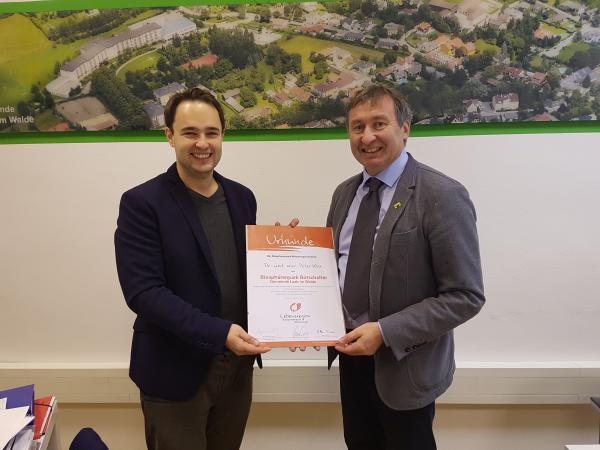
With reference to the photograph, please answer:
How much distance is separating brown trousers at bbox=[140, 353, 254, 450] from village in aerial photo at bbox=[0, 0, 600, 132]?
1.06 metres

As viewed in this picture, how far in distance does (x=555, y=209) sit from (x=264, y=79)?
148 centimetres

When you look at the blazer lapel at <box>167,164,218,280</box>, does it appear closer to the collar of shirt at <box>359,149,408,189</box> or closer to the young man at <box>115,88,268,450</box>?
the young man at <box>115,88,268,450</box>

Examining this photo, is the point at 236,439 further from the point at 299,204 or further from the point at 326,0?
the point at 326,0

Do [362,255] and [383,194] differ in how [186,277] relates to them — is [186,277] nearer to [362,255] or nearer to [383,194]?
[362,255]

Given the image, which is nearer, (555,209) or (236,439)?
(236,439)

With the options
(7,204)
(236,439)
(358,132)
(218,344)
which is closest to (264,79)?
(358,132)

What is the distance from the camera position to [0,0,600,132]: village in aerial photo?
1730mm

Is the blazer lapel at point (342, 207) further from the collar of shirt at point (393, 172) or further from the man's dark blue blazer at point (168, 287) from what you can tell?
the man's dark blue blazer at point (168, 287)

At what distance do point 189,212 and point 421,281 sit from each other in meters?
0.74

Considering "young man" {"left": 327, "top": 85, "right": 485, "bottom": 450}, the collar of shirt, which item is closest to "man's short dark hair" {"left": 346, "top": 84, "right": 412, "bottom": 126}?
"young man" {"left": 327, "top": 85, "right": 485, "bottom": 450}

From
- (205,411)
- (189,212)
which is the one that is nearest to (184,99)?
(189,212)

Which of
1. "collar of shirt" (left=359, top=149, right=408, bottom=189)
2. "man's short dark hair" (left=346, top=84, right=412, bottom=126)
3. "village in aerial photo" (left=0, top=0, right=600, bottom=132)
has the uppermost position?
"village in aerial photo" (left=0, top=0, right=600, bottom=132)

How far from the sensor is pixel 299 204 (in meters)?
1.88

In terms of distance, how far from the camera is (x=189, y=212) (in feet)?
4.00
